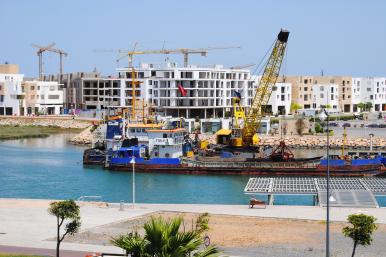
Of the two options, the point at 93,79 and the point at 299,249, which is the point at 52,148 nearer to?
the point at 93,79

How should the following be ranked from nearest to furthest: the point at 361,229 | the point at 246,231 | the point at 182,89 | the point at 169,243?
the point at 169,243, the point at 361,229, the point at 246,231, the point at 182,89

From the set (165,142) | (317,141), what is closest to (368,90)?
(317,141)

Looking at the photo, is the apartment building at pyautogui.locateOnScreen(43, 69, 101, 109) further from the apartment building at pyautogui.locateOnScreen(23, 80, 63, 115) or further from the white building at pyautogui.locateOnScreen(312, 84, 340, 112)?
the white building at pyautogui.locateOnScreen(312, 84, 340, 112)

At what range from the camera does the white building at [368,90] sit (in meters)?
115

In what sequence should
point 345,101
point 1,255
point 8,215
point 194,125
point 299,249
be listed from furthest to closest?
1. point 345,101
2. point 194,125
3. point 8,215
4. point 299,249
5. point 1,255

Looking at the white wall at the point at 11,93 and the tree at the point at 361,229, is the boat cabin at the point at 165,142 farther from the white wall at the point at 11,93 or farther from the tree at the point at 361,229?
the white wall at the point at 11,93

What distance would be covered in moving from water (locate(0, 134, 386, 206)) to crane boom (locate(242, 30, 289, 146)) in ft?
26.5

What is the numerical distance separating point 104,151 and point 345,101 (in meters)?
64.6

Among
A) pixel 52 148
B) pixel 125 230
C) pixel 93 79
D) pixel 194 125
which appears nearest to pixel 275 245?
pixel 125 230

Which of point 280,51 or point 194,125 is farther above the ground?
point 280,51

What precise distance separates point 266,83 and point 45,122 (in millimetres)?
43069

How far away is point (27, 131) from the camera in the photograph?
83.9 m

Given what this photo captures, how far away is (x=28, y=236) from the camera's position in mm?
23344

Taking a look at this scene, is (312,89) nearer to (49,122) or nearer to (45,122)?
(49,122)
